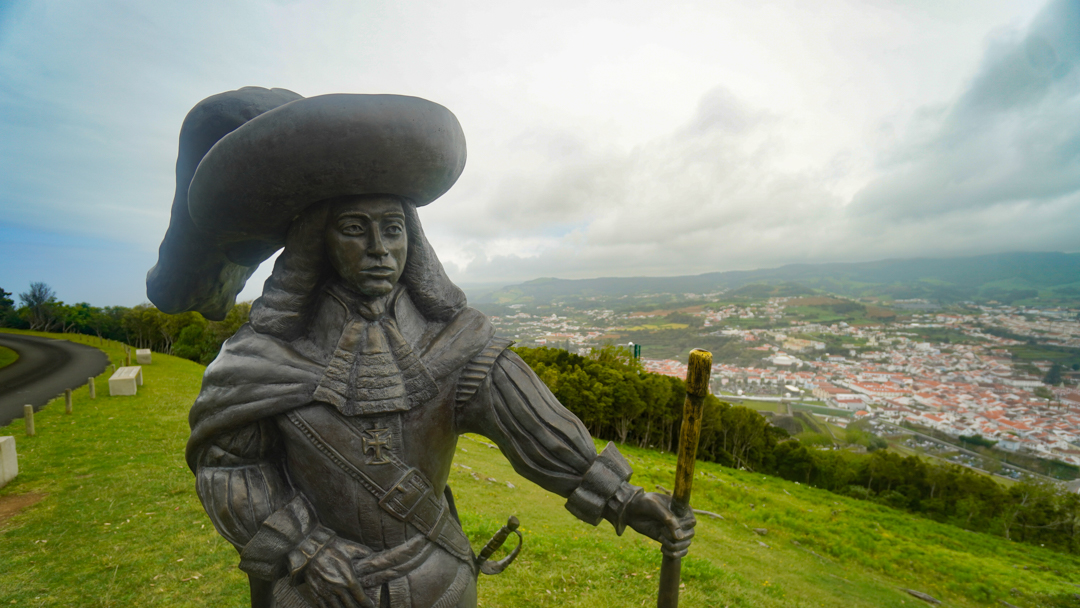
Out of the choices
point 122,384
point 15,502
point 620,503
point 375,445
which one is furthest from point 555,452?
point 122,384

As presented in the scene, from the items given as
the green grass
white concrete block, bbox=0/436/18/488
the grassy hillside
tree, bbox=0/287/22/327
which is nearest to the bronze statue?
the grassy hillside

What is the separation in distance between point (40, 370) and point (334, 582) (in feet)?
93.8

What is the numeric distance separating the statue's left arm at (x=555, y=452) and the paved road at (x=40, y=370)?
59.9 feet

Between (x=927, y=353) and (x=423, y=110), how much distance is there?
156ft

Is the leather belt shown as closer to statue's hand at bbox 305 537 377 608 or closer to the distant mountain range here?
statue's hand at bbox 305 537 377 608

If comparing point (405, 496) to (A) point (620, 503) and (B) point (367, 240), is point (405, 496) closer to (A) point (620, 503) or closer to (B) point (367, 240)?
(A) point (620, 503)

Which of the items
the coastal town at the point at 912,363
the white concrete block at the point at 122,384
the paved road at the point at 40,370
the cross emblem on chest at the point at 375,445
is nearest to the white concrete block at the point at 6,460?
the paved road at the point at 40,370

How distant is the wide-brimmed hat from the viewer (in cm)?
171

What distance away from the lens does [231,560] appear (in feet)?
21.1

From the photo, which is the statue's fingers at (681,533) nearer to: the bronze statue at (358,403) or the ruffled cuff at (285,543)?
the bronze statue at (358,403)

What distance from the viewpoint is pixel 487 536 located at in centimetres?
682

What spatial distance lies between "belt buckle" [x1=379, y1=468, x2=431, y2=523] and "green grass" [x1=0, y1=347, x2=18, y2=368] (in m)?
30.9

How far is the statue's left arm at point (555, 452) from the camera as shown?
2113mm

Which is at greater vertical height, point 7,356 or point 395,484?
point 395,484
